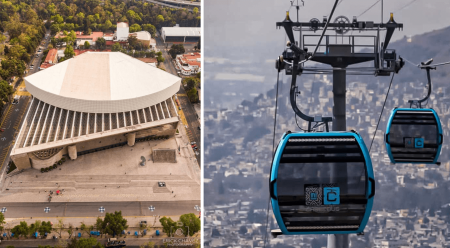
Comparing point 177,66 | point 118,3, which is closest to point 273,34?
point 177,66

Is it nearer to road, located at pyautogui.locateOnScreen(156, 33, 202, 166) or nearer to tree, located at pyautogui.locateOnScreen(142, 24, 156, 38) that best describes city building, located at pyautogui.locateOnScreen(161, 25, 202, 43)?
tree, located at pyautogui.locateOnScreen(142, 24, 156, 38)

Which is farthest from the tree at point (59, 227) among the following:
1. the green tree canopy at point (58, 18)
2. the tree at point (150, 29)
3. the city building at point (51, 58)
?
the green tree canopy at point (58, 18)

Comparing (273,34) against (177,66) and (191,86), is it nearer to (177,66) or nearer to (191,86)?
(191,86)

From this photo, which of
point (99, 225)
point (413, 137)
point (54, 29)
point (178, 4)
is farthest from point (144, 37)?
point (413, 137)

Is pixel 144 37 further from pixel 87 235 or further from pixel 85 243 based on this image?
pixel 85 243

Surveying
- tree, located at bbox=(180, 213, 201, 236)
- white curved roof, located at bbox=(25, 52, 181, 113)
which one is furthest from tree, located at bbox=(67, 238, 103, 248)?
white curved roof, located at bbox=(25, 52, 181, 113)

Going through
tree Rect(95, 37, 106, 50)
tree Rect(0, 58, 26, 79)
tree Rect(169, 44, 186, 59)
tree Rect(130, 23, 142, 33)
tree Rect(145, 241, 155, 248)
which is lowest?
tree Rect(145, 241, 155, 248)
